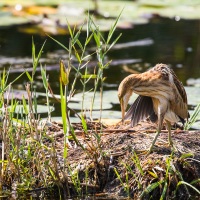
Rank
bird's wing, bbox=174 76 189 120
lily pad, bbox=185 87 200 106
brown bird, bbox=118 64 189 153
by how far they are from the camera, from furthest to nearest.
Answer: lily pad, bbox=185 87 200 106
bird's wing, bbox=174 76 189 120
brown bird, bbox=118 64 189 153

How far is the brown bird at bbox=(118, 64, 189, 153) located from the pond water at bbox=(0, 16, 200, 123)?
87.6 inches

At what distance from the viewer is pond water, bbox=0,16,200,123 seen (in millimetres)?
9211

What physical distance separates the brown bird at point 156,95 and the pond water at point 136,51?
7.30ft

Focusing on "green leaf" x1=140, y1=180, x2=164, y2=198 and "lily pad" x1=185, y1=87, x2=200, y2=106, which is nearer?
"green leaf" x1=140, y1=180, x2=164, y2=198

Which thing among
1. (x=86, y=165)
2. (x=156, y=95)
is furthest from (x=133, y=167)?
(x=156, y=95)

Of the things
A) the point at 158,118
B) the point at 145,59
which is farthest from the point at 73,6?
the point at 158,118

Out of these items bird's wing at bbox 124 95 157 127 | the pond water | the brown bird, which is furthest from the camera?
the pond water

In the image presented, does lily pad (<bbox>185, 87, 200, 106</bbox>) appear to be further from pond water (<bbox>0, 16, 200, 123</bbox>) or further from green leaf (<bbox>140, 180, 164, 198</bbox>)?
green leaf (<bbox>140, 180, 164, 198</bbox>)

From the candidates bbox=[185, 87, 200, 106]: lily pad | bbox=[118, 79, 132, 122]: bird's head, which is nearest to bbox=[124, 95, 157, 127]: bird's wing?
bbox=[118, 79, 132, 122]: bird's head

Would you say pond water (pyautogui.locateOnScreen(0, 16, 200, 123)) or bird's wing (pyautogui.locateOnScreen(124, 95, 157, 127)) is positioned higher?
pond water (pyautogui.locateOnScreen(0, 16, 200, 123))

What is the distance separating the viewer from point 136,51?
10344 mm

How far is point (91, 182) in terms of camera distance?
17.4ft

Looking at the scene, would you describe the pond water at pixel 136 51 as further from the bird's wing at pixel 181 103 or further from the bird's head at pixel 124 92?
the bird's head at pixel 124 92

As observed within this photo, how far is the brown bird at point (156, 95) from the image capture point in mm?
5238
